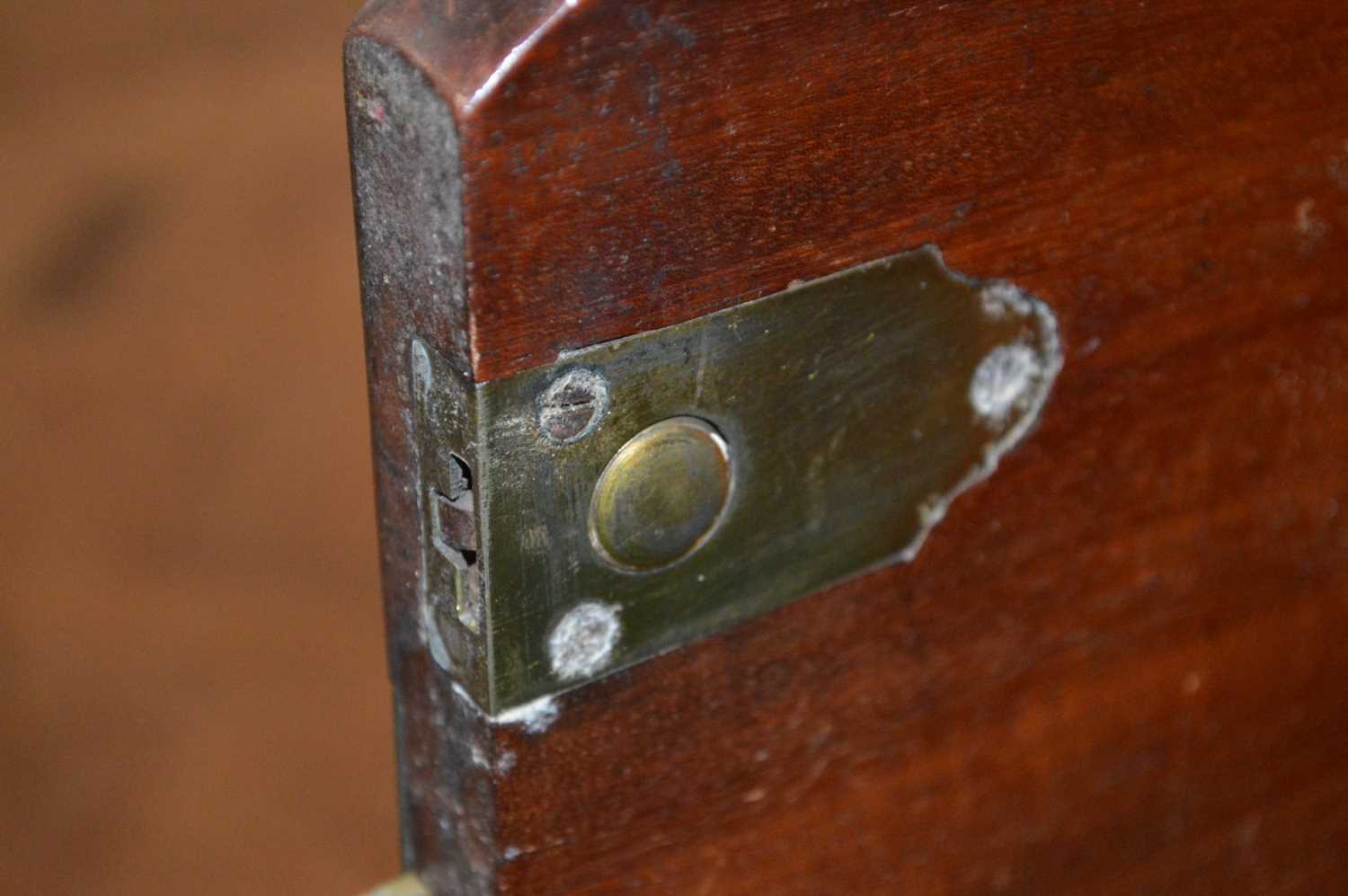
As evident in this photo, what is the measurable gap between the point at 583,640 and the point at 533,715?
0.03 metres

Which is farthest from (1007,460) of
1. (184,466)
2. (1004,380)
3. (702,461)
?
(184,466)

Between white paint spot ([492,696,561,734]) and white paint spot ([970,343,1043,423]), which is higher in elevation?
white paint spot ([970,343,1043,423])

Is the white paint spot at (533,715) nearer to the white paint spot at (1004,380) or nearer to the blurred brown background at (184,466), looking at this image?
the white paint spot at (1004,380)

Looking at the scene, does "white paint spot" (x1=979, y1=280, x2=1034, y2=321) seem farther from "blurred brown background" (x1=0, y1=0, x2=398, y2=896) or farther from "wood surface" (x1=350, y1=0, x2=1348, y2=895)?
"blurred brown background" (x1=0, y1=0, x2=398, y2=896)

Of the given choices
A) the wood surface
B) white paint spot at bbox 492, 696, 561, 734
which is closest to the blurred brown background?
the wood surface

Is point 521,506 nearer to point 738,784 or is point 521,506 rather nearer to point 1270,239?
point 738,784

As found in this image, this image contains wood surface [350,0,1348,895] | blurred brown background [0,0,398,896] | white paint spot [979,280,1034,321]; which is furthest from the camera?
blurred brown background [0,0,398,896]

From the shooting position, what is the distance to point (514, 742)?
1.77 ft

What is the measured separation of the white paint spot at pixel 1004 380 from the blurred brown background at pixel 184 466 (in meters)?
1.22

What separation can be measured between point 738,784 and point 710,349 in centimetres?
19

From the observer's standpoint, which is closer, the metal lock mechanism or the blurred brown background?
the metal lock mechanism

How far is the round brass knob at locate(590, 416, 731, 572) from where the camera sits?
0.51 metres

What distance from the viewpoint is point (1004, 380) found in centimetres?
61

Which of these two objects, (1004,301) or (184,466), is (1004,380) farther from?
(184,466)
